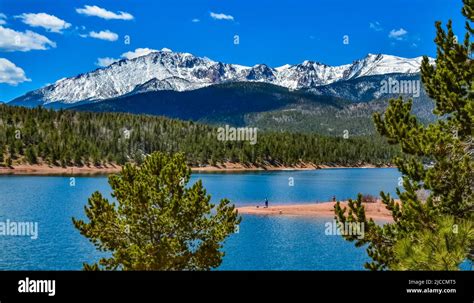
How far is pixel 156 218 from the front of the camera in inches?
814

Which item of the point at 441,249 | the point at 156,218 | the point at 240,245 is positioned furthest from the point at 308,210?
the point at 441,249

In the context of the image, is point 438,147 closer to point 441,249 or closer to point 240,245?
point 441,249

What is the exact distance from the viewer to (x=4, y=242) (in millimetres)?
44906

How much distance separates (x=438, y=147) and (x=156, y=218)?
11.8 m

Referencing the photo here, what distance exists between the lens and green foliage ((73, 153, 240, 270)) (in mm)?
20359

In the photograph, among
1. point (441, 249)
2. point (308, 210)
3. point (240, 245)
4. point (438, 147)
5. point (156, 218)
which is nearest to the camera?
point (441, 249)

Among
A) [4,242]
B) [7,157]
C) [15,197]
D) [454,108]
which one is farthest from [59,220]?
[7,157]

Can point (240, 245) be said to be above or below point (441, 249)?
below

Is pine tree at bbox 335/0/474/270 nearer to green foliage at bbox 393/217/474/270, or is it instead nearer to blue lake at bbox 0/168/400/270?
green foliage at bbox 393/217/474/270

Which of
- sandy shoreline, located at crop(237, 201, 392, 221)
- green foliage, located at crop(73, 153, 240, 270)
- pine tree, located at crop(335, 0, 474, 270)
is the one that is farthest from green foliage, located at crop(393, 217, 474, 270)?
sandy shoreline, located at crop(237, 201, 392, 221)

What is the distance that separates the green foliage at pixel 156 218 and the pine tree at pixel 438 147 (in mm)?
6603

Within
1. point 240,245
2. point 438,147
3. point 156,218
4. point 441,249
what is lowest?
point 240,245
